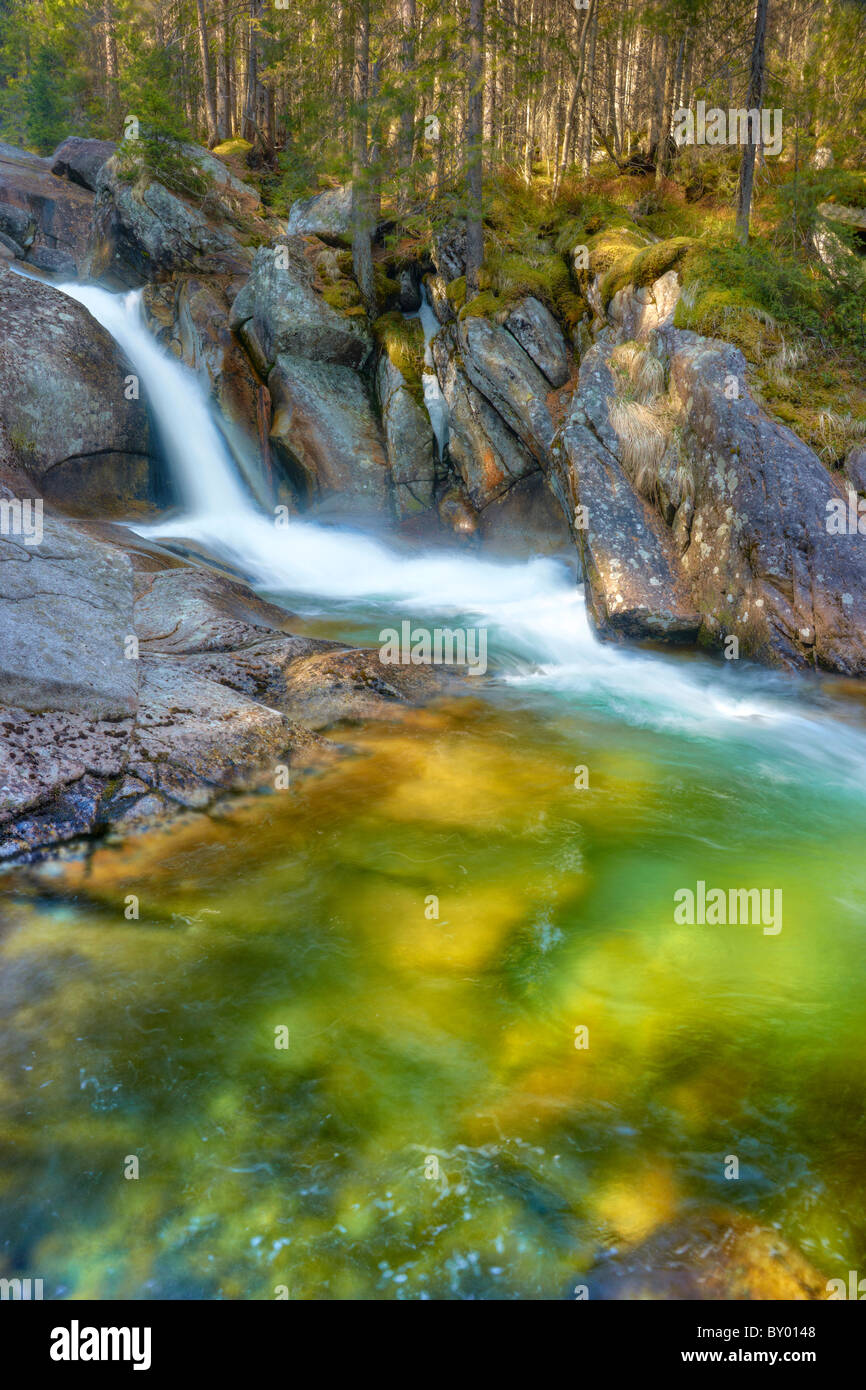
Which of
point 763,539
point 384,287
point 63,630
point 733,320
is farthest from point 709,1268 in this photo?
point 384,287

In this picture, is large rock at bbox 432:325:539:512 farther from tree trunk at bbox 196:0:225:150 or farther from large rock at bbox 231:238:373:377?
tree trunk at bbox 196:0:225:150

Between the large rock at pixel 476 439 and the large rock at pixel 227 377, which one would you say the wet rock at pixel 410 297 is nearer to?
the large rock at pixel 476 439

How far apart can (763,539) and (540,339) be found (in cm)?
754

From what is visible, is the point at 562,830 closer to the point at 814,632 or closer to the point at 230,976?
the point at 230,976

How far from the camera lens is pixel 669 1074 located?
4.02 meters

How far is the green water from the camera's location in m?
3.23

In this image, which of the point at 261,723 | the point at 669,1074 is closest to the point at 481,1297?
the point at 669,1074

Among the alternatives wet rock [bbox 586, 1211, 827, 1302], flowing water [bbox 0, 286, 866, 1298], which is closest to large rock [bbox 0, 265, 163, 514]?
flowing water [bbox 0, 286, 866, 1298]

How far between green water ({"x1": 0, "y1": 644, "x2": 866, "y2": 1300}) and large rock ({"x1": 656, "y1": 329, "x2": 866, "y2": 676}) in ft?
12.4

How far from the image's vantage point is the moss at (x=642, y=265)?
1284cm

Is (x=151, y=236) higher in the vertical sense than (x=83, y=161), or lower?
lower

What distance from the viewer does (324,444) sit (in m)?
17.4

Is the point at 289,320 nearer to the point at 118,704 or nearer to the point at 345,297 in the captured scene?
the point at 345,297

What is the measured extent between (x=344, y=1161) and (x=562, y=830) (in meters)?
3.39
